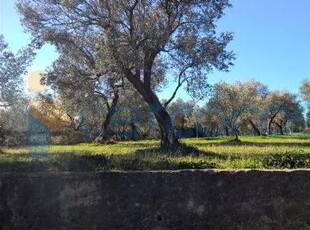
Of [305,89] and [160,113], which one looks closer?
[160,113]

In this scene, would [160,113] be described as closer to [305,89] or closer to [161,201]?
[161,201]

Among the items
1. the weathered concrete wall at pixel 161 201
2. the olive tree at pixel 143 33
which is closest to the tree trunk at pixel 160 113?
the olive tree at pixel 143 33

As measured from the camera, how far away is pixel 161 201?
8.15 m

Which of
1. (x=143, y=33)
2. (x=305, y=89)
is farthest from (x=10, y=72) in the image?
(x=305, y=89)

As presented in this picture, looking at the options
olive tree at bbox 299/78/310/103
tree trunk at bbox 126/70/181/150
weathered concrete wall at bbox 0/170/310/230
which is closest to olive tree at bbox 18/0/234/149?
tree trunk at bbox 126/70/181/150

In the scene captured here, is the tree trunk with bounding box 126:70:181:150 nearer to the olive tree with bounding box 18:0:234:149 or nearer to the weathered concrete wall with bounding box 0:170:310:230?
the olive tree with bounding box 18:0:234:149

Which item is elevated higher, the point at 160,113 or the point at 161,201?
the point at 160,113

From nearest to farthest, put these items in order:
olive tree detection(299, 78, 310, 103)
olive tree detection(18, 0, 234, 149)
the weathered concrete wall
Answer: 1. the weathered concrete wall
2. olive tree detection(18, 0, 234, 149)
3. olive tree detection(299, 78, 310, 103)

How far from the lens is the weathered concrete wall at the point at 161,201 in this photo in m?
8.07

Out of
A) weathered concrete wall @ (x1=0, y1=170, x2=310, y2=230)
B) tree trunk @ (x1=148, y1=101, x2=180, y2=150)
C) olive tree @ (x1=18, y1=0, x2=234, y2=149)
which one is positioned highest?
olive tree @ (x1=18, y1=0, x2=234, y2=149)

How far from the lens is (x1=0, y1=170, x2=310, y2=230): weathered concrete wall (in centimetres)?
807

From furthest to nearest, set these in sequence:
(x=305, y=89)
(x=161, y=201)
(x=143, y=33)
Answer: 1. (x=305, y=89)
2. (x=143, y=33)
3. (x=161, y=201)

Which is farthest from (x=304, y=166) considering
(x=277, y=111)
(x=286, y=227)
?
(x=277, y=111)

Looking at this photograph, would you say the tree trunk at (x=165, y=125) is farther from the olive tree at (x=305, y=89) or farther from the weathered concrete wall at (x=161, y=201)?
the olive tree at (x=305, y=89)
